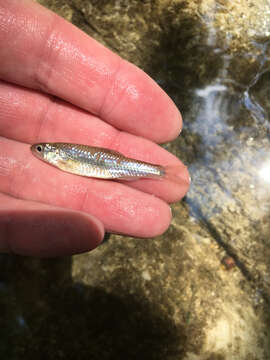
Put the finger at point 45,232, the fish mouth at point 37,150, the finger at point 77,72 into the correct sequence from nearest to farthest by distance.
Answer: the finger at point 45,232 → the finger at point 77,72 → the fish mouth at point 37,150

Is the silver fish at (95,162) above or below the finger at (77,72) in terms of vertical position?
below

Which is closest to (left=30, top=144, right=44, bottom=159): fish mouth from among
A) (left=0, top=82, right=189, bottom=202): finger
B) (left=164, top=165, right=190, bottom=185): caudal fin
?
(left=0, top=82, right=189, bottom=202): finger

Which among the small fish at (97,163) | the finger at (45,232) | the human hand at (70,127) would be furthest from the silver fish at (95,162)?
the finger at (45,232)

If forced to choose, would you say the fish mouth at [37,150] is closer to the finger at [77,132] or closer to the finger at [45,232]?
the finger at [77,132]

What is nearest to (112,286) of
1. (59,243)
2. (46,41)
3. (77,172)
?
(59,243)

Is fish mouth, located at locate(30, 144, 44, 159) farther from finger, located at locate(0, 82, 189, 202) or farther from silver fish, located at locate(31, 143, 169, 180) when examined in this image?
finger, located at locate(0, 82, 189, 202)

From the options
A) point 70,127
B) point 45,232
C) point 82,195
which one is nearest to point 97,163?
point 82,195

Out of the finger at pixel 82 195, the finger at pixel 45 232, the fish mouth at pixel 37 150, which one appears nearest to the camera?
the finger at pixel 45 232
